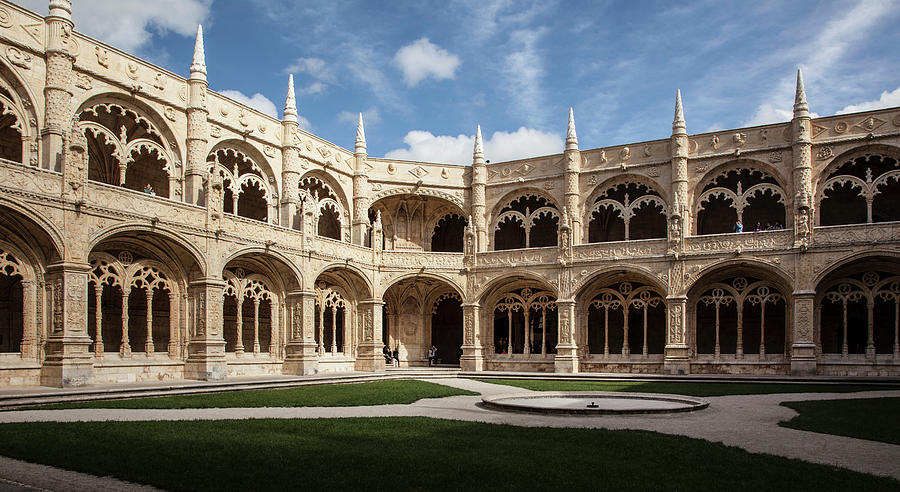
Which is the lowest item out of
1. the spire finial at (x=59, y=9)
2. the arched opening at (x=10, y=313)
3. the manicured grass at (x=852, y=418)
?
the manicured grass at (x=852, y=418)

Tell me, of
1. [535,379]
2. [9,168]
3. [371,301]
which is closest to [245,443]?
[9,168]

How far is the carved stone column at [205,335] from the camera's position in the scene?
25219 millimetres

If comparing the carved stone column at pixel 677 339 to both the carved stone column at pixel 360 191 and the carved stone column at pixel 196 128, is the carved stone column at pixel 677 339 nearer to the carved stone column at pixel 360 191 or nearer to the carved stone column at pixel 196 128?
the carved stone column at pixel 360 191

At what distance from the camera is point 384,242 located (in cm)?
3891

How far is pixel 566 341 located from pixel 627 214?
263 inches

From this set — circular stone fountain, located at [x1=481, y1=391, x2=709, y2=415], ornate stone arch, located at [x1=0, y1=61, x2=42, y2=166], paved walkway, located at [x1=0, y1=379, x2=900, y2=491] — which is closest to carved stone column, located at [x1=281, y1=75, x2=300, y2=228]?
ornate stone arch, located at [x1=0, y1=61, x2=42, y2=166]

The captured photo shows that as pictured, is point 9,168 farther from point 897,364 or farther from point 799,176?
point 897,364

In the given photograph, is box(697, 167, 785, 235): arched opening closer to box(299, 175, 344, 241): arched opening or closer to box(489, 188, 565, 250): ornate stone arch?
box(489, 188, 565, 250): ornate stone arch

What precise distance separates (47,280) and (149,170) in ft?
29.3

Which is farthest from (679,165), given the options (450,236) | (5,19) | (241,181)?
(5,19)

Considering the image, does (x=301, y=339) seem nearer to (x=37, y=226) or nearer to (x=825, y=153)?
(x=37, y=226)

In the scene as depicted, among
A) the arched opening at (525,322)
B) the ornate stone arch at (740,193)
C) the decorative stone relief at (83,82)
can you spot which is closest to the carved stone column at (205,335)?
the decorative stone relief at (83,82)

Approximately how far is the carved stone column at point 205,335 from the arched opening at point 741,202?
21256 mm

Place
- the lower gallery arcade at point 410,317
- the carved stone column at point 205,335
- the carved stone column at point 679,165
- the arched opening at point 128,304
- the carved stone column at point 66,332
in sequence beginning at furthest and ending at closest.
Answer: the carved stone column at point 679,165
the carved stone column at point 205,335
the lower gallery arcade at point 410,317
the arched opening at point 128,304
the carved stone column at point 66,332
